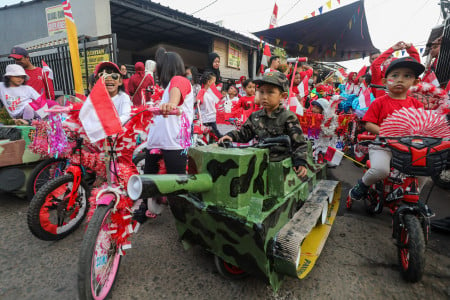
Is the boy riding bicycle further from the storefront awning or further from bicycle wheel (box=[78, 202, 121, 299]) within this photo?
the storefront awning

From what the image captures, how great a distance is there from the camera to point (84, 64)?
6336 millimetres

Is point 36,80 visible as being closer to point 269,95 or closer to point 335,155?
point 269,95

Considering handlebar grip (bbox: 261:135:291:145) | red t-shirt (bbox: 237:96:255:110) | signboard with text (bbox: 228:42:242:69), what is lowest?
handlebar grip (bbox: 261:135:291:145)

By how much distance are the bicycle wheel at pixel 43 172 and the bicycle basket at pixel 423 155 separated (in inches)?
143

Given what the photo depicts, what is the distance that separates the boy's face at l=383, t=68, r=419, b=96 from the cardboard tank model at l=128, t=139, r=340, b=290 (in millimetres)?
1669

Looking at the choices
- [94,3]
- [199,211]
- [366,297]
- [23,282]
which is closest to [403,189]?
[366,297]

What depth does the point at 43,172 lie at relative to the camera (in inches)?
117

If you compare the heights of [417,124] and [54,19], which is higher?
[54,19]

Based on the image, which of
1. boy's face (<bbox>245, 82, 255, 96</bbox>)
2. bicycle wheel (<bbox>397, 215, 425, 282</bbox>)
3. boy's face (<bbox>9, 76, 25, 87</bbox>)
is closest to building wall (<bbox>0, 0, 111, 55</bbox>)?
boy's face (<bbox>9, 76, 25, 87</bbox>)

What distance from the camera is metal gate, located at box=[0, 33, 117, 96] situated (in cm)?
583

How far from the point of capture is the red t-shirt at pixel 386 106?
2.71m

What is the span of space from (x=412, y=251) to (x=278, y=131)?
4.75 feet

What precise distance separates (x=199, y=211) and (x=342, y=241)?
1803mm

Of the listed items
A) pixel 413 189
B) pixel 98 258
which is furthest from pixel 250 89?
pixel 98 258
